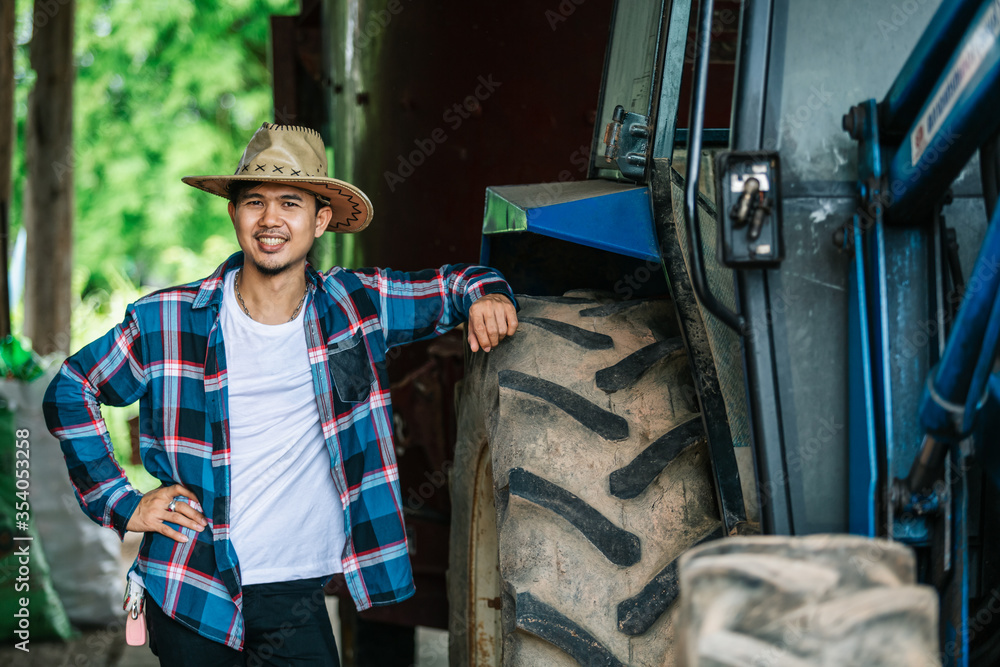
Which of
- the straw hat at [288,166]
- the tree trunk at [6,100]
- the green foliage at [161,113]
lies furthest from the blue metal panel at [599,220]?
the green foliage at [161,113]

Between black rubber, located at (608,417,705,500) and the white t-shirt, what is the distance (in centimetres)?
93

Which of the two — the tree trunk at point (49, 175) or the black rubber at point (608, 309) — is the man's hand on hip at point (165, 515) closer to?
the black rubber at point (608, 309)

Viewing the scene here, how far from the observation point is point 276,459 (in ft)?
8.66

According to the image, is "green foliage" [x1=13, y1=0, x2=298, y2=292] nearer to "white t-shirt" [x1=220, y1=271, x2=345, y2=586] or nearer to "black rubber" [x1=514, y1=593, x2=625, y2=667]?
"white t-shirt" [x1=220, y1=271, x2=345, y2=586]

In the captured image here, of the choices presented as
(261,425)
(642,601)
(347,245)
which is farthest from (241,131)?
(642,601)

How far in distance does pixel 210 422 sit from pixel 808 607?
1726 millimetres

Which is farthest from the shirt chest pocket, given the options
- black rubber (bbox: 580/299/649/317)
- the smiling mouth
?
black rubber (bbox: 580/299/649/317)

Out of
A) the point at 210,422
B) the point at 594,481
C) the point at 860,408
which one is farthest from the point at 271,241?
the point at 860,408

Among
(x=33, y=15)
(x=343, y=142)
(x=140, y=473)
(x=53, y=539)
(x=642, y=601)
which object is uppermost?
(x=33, y=15)

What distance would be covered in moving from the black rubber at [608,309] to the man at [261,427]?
18 cm

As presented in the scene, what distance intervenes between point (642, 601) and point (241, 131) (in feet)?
46.6

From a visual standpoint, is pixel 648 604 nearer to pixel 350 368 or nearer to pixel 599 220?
pixel 599 220

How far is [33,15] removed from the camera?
894cm

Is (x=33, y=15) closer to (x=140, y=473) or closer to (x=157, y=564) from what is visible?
(x=140, y=473)
